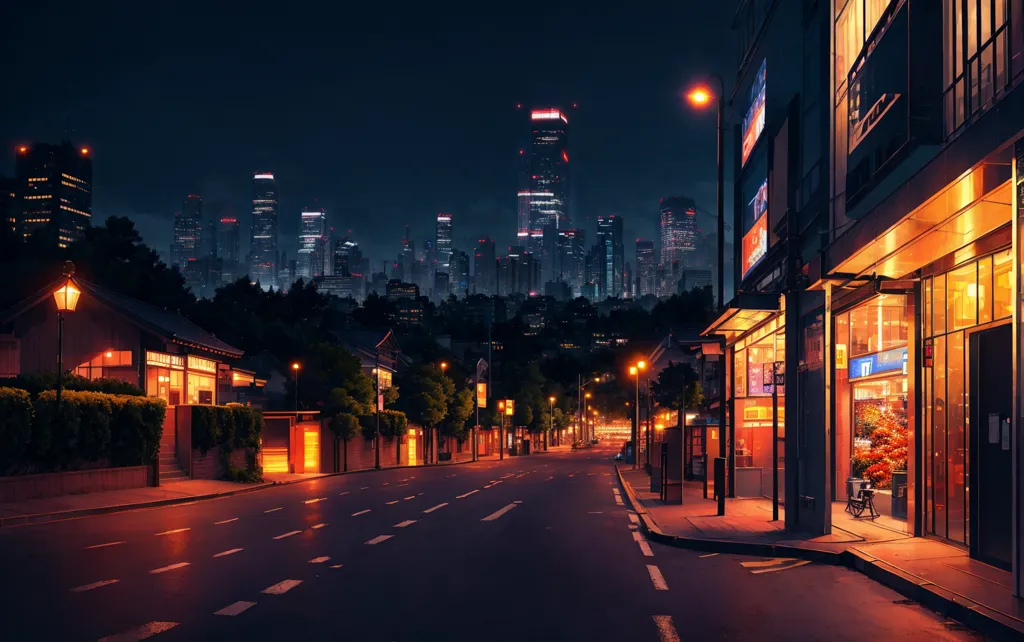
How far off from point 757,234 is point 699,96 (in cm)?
658

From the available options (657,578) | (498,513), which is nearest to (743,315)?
(498,513)

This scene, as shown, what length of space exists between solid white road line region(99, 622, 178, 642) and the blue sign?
1518 cm

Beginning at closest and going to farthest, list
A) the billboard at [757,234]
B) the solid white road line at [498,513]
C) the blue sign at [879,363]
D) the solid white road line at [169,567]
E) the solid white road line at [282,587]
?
the solid white road line at [282,587]
the solid white road line at [169,567]
the blue sign at [879,363]
the solid white road line at [498,513]
the billboard at [757,234]

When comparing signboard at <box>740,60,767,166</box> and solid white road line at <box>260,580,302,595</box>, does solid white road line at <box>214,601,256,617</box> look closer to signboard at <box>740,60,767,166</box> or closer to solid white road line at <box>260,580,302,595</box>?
solid white road line at <box>260,580,302,595</box>

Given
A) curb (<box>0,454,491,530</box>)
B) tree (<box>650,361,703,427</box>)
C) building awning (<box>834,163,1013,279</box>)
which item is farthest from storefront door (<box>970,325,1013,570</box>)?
tree (<box>650,361,703,427</box>)

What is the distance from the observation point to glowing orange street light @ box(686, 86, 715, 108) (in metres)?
24.4

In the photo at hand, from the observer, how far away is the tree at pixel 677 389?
55.3 meters

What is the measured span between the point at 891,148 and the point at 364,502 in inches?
693

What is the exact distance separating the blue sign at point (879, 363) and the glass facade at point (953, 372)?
1.91m

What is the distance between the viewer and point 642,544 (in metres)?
17.5

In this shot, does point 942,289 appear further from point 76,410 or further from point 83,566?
point 76,410

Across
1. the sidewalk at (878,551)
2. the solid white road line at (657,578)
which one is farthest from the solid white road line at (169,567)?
the sidewalk at (878,551)

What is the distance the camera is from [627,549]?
16.6 m

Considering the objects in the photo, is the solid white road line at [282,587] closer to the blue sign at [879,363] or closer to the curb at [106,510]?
the curb at [106,510]
